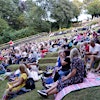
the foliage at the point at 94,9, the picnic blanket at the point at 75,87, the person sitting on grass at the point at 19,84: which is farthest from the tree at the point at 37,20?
the picnic blanket at the point at 75,87

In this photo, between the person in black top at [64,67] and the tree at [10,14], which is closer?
the person in black top at [64,67]

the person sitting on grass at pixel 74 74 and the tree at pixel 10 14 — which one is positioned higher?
the tree at pixel 10 14

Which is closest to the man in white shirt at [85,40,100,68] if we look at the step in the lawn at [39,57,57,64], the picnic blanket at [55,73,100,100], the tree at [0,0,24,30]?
the picnic blanket at [55,73,100,100]

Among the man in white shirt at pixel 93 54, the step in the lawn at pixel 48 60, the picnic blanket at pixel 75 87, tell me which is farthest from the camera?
the step in the lawn at pixel 48 60

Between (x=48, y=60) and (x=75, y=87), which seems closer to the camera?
(x=75, y=87)

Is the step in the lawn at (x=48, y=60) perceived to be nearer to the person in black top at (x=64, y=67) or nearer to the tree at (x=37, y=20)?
the person in black top at (x=64, y=67)

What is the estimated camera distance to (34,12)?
4925cm

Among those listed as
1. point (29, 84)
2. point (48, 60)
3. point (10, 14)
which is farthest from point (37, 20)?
point (29, 84)

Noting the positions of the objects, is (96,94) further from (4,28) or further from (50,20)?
(50,20)

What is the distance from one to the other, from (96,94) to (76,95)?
49 cm

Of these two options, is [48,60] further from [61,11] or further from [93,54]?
[61,11]

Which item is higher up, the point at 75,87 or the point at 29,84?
the point at 75,87

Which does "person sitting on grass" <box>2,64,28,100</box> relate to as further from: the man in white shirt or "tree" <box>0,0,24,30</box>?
"tree" <box>0,0,24,30</box>

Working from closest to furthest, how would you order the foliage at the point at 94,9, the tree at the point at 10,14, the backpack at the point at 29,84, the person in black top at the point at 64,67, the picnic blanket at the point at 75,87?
the picnic blanket at the point at 75,87 → the person in black top at the point at 64,67 → the backpack at the point at 29,84 → the tree at the point at 10,14 → the foliage at the point at 94,9
